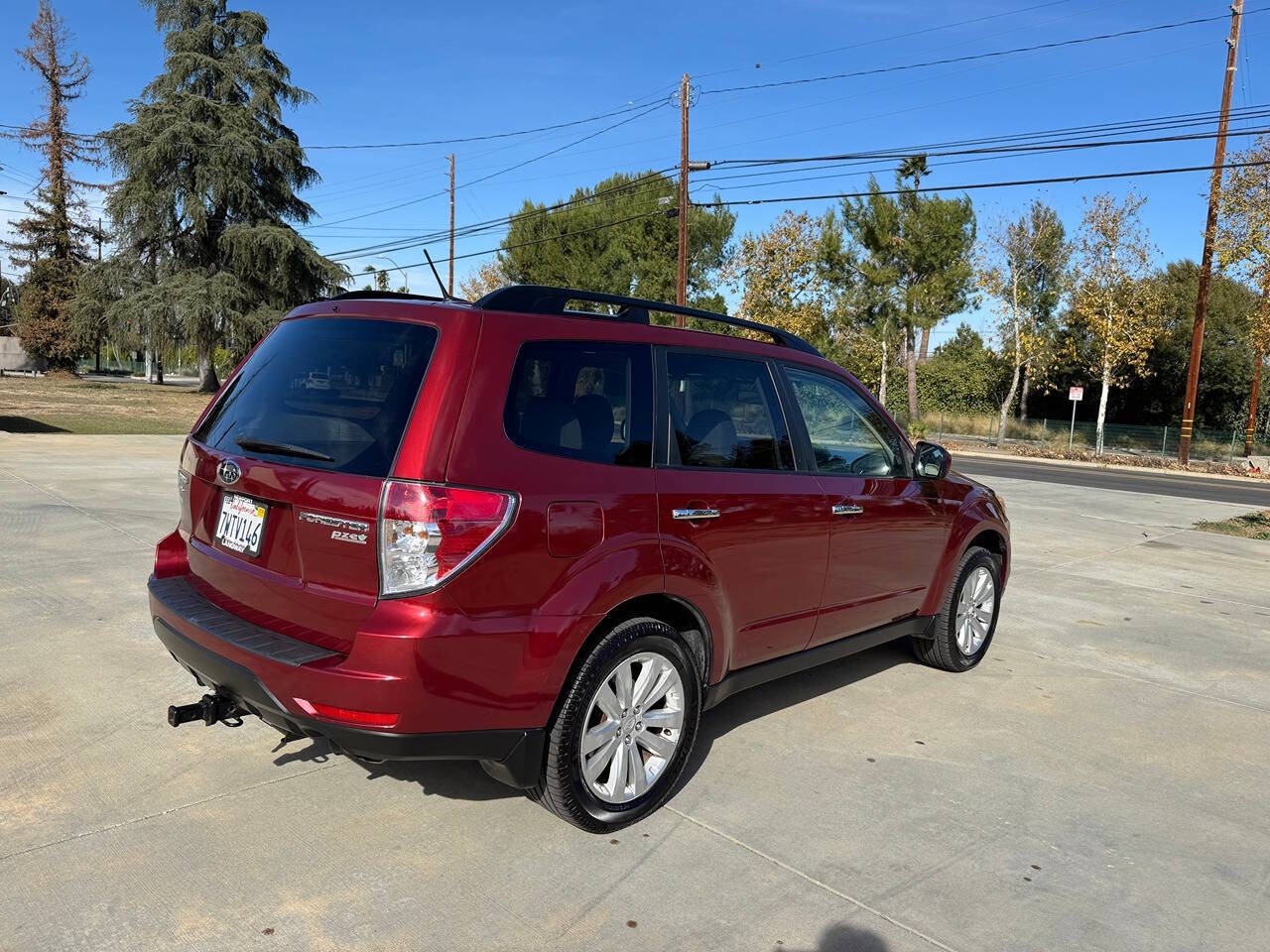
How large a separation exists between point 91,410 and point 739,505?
2873 cm

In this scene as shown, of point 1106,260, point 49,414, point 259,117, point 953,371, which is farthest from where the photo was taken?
point 953,371

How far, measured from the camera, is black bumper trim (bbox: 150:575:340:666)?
2852 mm

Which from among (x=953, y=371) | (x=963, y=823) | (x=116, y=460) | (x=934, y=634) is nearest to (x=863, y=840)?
(x=963, y=823)

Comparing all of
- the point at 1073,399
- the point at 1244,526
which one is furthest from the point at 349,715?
the point at 1073,399

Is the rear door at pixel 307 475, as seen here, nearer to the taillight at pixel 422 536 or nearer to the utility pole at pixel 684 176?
the taillight at pixel 422 536

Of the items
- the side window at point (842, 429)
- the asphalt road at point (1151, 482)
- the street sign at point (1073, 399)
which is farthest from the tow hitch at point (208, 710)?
the street sign at point (1073, 399)

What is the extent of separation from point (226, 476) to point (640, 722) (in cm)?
170

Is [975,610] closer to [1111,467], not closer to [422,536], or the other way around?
[422,536]

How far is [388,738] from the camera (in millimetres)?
2742

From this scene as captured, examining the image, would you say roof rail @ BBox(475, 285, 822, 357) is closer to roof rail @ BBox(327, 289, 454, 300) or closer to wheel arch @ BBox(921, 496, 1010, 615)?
roof rail @ BBox(327, 289, 454, 300)

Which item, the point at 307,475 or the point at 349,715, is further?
the point at 307,475

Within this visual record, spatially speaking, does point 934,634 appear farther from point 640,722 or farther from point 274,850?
point 274,850

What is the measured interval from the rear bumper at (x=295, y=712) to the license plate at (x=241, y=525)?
9.9 inches

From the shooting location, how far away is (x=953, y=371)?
46125mm
